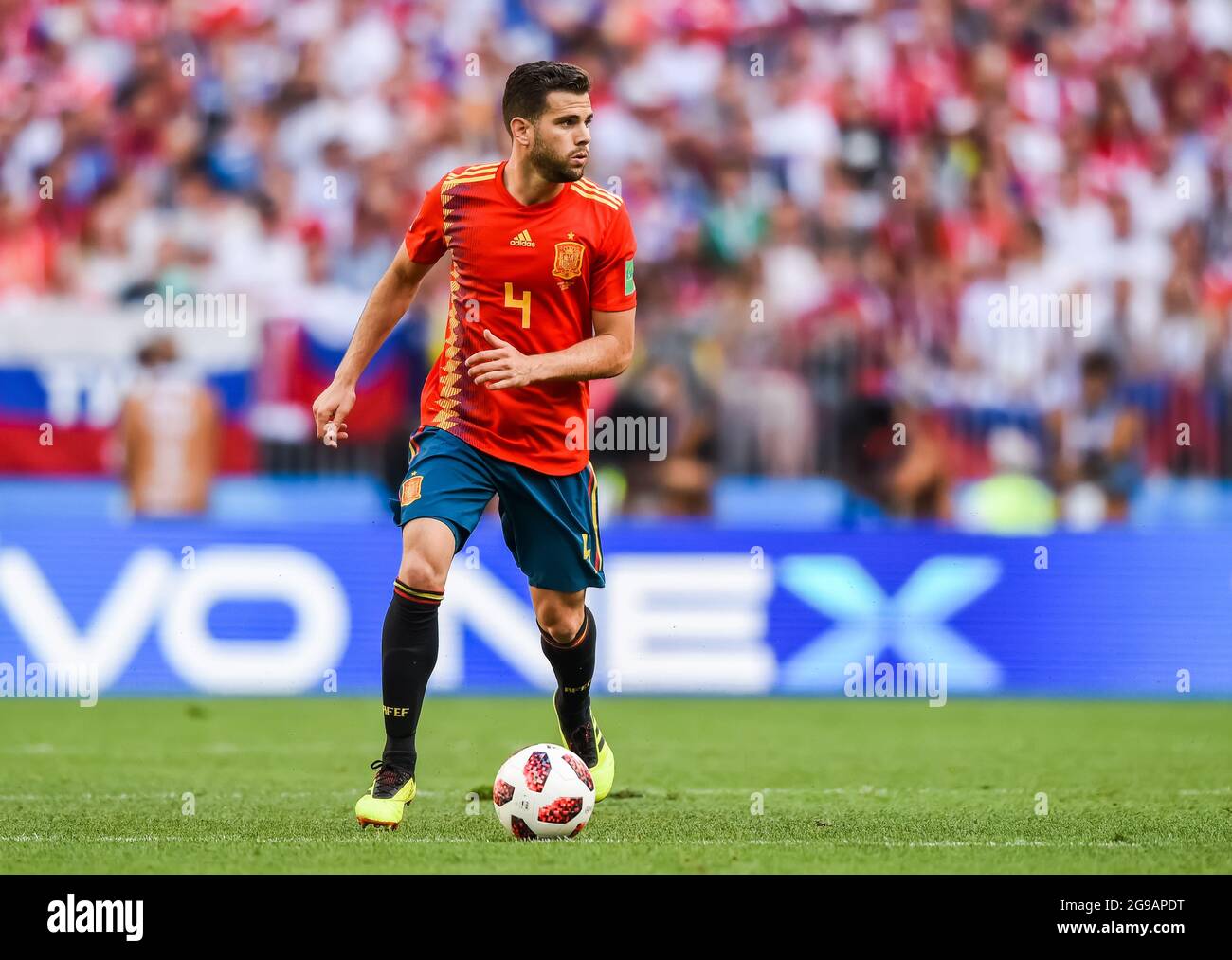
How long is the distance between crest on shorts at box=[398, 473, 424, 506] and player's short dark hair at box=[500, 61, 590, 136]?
131 centimetres

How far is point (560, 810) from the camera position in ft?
20.8

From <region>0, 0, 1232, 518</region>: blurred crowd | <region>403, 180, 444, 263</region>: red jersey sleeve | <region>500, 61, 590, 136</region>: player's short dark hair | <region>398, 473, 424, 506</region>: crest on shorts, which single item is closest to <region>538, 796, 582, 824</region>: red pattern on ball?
<region>398, 473, 424, 506</region>: crest on shorts

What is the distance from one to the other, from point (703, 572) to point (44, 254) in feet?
19.8

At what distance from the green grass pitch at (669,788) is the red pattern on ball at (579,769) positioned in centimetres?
18

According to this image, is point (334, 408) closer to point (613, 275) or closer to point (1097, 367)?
point (613, 275)

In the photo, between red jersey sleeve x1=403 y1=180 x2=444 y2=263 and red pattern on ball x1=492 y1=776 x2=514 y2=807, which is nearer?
red pattern on ball x1=492 y1=776 x2=514 y2=807

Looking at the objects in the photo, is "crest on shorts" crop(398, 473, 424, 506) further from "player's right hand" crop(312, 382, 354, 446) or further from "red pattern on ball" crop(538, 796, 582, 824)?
"red pattern on ball" crop(538, 796, 582, 824)

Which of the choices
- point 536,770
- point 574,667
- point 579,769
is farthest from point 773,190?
point 536,770

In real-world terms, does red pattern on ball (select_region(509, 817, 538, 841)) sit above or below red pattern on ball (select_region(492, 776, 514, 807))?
below

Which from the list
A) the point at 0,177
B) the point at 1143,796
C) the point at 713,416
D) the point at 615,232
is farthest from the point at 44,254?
the point at 1143,796

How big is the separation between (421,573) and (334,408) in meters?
0.73

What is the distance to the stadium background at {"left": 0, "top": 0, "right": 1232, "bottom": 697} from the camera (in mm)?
11859

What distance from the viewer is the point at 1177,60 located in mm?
16891
